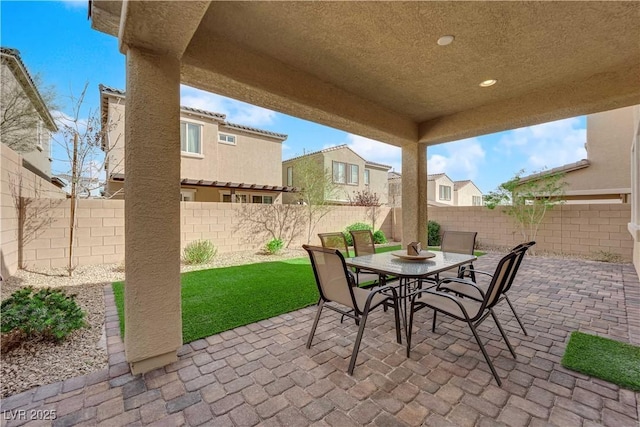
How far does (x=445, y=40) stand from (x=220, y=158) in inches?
444

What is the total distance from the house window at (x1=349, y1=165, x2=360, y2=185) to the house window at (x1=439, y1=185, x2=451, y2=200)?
8.61 meters

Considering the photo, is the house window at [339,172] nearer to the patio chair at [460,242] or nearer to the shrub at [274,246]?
the shrub at [274,246]

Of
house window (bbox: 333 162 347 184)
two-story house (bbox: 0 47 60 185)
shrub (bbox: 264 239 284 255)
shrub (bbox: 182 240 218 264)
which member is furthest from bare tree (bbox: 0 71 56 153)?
house window (bbox: 333 162 347 184)

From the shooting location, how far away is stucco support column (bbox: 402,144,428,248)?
18.6ft

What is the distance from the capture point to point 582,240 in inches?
318

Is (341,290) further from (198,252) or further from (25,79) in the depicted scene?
(25,79)

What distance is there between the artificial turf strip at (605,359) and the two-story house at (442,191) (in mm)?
17870

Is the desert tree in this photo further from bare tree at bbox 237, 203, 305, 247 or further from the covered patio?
bare tree at bbox 237, 203, 305, 247

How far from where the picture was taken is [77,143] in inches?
214

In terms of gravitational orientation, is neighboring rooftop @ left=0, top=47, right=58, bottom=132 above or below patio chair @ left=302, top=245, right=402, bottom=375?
above

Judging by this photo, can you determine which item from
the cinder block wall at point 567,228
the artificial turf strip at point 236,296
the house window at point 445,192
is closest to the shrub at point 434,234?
the cinder block wall at point 567,228

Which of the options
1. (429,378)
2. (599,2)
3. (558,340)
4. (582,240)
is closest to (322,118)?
(599,2)

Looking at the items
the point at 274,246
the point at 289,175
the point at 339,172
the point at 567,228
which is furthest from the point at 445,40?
the point at 289,175

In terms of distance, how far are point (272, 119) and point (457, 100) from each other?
15836 mm
